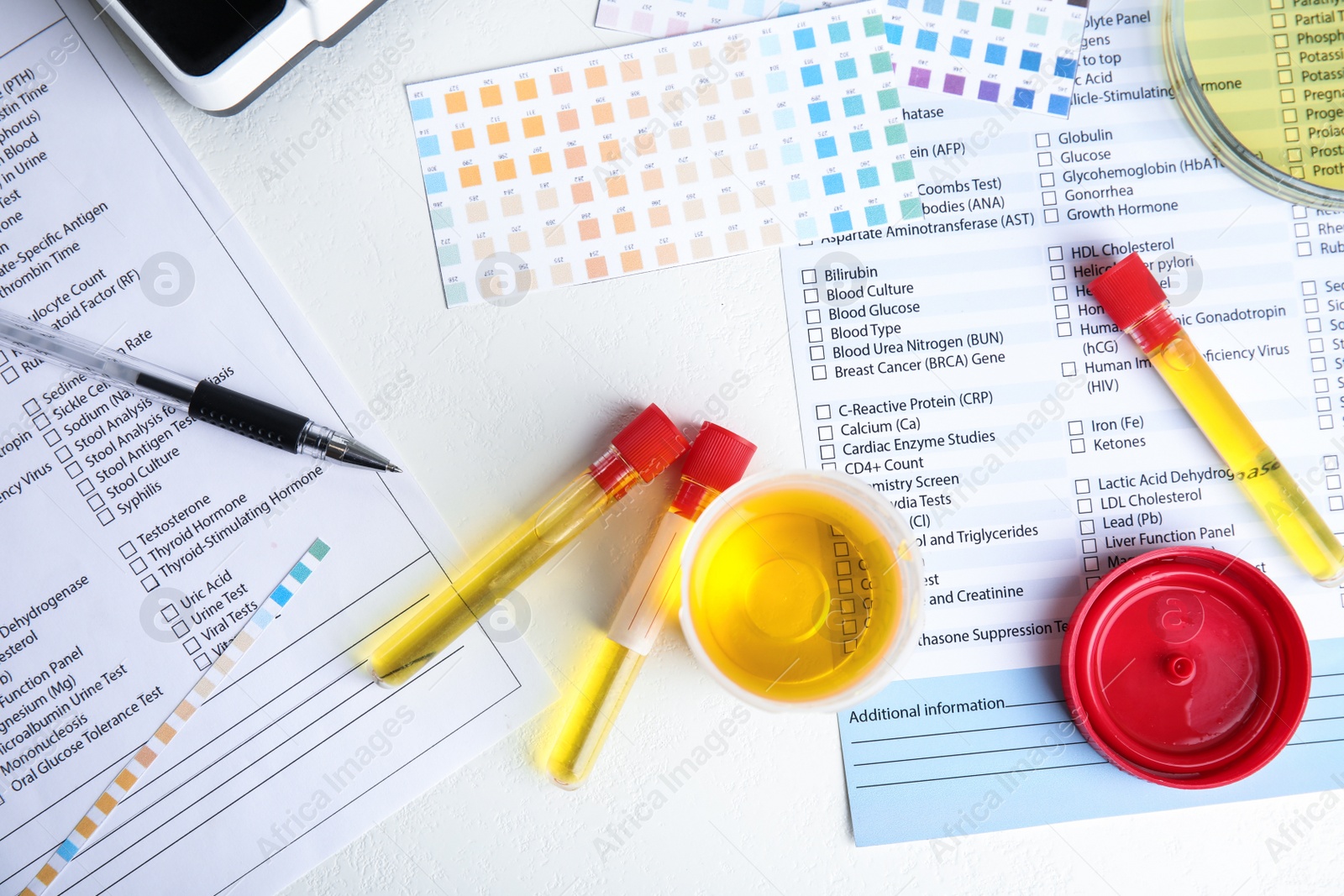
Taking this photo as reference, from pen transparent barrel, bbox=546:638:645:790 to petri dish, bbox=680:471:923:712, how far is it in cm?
7

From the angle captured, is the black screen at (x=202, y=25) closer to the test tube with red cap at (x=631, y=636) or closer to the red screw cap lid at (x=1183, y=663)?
the test tube with red cap at (x=631, y=636)

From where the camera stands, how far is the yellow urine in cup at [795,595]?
0.64 meters

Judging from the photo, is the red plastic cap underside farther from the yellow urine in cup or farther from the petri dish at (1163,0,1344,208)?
the yellow urine in cup

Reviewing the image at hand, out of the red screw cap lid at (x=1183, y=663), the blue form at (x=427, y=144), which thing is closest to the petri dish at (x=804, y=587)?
the red screw cap lid at (x=1183, y=663)

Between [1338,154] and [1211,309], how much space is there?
162mm

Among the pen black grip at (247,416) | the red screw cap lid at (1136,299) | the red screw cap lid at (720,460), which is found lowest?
the red screw cap lid at (1136,299)

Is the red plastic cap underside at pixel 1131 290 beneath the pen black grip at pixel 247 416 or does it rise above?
beneath

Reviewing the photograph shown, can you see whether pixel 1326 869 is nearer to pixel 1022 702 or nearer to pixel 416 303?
pixel 1022 702

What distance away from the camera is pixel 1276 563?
2.32 feet

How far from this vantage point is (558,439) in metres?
0.69

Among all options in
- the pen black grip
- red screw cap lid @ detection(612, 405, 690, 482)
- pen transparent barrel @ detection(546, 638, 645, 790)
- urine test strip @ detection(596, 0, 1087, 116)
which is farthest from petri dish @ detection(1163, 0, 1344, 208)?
the pen black grip

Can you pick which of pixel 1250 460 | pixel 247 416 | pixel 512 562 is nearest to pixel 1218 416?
pixel 1250 460

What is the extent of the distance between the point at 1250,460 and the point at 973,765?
13.4 inches

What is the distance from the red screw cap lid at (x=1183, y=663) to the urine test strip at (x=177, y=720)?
61cm
